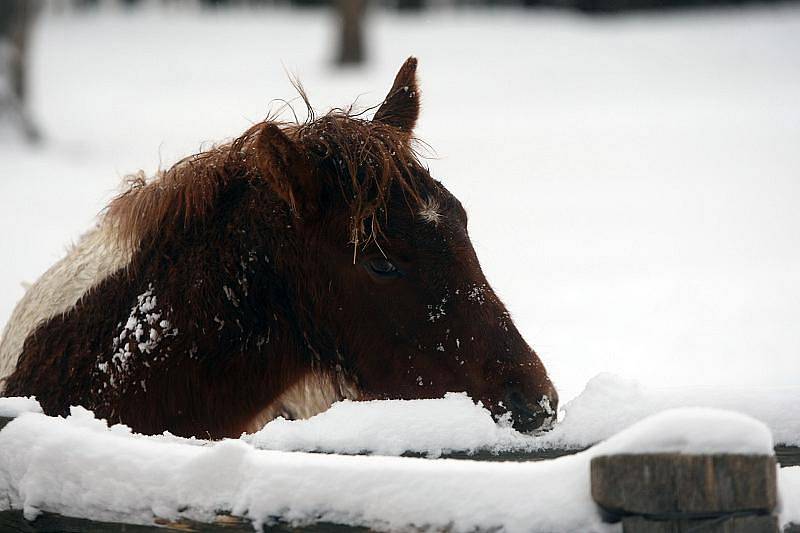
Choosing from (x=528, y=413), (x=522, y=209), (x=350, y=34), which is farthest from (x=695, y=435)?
(x=350, y=34)

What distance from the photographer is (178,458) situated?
186 centimetres

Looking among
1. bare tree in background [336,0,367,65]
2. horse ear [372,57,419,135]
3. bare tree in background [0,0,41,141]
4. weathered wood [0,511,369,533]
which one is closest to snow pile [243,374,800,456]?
weathered wood [0,511,369,533]

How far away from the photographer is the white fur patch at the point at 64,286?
8.82ft

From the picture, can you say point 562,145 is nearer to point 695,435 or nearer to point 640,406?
point 640,406

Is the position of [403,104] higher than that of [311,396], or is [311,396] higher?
[403,104]

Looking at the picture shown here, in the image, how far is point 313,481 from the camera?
5.79 ft

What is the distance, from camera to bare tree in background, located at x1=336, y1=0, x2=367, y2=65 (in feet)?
65.2

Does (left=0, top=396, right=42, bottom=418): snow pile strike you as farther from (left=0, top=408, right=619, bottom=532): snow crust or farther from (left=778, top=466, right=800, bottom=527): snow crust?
(left=778, top=466, right=800, bottom=527): snow crust

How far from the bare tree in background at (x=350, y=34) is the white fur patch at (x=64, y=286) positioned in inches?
689

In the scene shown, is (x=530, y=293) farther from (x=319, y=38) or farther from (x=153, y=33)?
(x=153, y=33)

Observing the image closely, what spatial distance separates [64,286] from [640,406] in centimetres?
165

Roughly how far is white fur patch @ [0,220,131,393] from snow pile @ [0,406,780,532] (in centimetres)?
72

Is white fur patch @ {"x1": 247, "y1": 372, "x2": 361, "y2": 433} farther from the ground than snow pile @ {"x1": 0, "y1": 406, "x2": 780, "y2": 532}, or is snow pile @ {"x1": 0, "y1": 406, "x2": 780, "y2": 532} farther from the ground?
snow pile @ {"x1": 0, "y1": 406, "x2": 780, "y2": 532}

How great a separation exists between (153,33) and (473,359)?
24766mm
